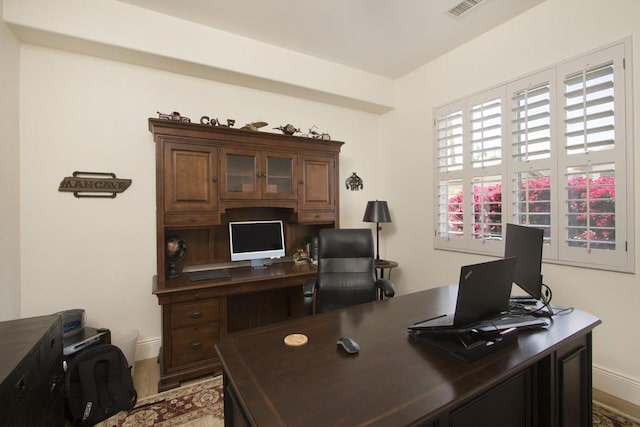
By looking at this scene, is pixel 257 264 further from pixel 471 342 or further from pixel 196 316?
pixel 471 342

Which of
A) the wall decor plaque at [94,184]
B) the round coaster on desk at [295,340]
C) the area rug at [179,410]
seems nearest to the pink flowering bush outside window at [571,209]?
the round coaster on desk at [295,340]

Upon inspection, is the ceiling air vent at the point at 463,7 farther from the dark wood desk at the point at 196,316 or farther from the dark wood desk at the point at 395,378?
the dark wood desk at the point at 196,316

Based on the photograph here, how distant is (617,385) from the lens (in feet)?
6.75

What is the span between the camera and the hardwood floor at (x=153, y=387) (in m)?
1.95

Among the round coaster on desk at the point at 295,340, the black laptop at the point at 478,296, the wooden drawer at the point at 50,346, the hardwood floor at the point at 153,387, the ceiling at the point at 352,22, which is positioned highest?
the ceiling at the point at 352,22

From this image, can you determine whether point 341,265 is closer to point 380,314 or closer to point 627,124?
point 380,314

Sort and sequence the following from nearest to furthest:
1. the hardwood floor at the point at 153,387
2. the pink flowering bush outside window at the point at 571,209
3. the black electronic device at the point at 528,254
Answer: the black electronic device at the point at 528,254
the hardwood floor at the point at 153,387
the pink flowering bush outside window at the point at 571,209

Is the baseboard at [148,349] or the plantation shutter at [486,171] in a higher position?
the plantation shutter at [486,171]

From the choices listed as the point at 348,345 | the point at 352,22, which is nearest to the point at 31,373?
the point at 348,345

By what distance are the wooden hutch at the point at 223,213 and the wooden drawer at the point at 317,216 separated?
0.4 inches

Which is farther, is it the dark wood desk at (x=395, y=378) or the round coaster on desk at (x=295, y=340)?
the round coaster on desk at (x=295, y=340)

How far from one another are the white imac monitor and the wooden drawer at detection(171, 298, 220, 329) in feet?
1.77

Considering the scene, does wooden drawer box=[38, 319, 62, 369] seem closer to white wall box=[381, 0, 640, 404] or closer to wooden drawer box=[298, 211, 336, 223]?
wooden drawer box=[298, 211, 336, 223]

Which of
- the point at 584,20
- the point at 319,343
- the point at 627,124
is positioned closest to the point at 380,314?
the point at 319,343
